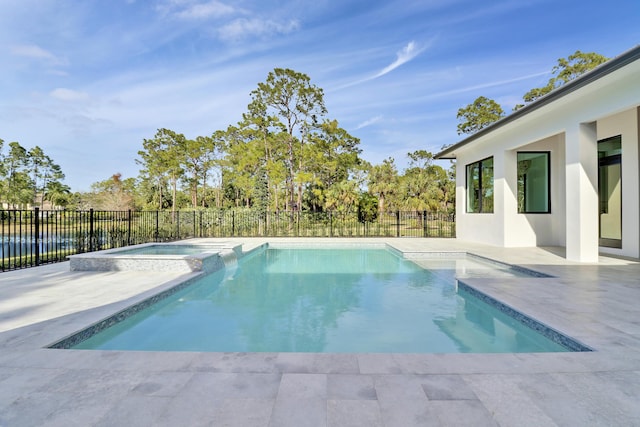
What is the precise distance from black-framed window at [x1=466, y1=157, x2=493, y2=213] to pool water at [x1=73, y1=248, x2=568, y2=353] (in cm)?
504

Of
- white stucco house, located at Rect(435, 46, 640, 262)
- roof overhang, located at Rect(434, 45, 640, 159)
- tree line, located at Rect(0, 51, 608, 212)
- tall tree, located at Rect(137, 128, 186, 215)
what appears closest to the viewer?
roof overhang, located at Rect(434, 45, 640, 159)

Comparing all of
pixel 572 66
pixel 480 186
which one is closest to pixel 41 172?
pixel 480 186

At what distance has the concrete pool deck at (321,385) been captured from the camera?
1704 millimetres

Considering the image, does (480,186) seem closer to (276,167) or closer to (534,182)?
(534,182)

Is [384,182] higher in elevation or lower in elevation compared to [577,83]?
higher

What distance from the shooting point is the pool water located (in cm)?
326

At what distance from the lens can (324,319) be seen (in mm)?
4141

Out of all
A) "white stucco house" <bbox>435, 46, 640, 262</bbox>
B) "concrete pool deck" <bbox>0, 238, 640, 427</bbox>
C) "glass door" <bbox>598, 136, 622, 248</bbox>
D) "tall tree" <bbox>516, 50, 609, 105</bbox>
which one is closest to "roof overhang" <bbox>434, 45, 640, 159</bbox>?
"white stucco house" <bbox>435, 46, 640, 262</bbox>

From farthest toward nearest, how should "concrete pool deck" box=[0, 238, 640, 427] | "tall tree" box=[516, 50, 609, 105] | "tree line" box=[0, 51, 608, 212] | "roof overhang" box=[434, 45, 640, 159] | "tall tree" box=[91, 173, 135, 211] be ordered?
"tall tree" box=[91, 173, 135, 211], "tree line" box=[0, 51, 608, 212], "tall tree" box=[516, 50, 609, 105], "roof overhang" box=[434, 45, 640, 159], "concrete pool deck" box=[0, 238, 640, 427]

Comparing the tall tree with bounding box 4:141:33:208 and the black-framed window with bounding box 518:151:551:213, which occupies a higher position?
the tall tree with bounding box 4:141:33:208

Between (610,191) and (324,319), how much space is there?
8537 mm

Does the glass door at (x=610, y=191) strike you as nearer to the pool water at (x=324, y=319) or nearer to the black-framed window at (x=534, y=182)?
the black-framed window at (x=534, y=182)

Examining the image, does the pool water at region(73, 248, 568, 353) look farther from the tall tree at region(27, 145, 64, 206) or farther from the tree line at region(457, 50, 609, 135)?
the tall tree at region(27, 145, 64, 206)

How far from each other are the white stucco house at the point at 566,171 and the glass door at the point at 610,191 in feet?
0.08
